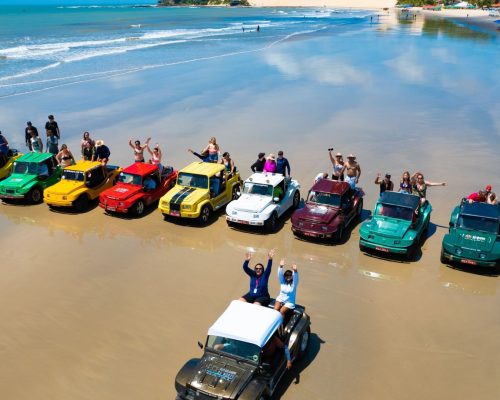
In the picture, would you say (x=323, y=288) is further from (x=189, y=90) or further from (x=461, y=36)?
(x=461, y=36)

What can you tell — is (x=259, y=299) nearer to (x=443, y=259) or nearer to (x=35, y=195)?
(x=443, y=259)

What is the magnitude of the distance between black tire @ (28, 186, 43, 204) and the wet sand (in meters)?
0.81

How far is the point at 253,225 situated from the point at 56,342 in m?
6.66

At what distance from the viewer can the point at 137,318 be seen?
1098 centimetres

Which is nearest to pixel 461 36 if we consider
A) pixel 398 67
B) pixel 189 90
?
pixel 398 67

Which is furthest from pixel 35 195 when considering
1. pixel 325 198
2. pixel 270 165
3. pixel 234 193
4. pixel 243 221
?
pixel 325 198

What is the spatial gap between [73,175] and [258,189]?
6.28 metres

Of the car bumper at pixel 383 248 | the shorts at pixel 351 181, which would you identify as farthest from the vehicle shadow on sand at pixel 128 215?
the car bumper at pixel 383 248

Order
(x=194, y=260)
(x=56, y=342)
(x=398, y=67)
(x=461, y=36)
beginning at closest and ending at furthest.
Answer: (x=56, y=342)
(x=194, y=260)
(x=398, y=67)
(x=461, y=36)

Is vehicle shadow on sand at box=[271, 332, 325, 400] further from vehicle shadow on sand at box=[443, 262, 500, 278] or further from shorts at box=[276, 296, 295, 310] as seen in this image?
vehicle shadow on sand at box=[443, 262, 500, 278]

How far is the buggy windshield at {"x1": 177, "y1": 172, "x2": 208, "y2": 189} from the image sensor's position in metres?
16.1

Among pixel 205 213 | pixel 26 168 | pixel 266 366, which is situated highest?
pixel 26 168

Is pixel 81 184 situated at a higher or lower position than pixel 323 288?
higher

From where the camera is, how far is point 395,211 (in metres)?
13.9
